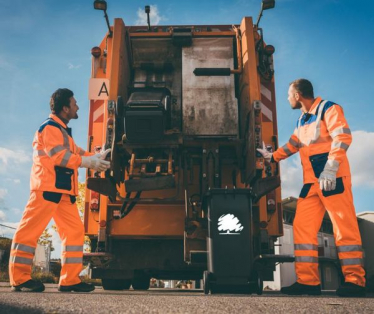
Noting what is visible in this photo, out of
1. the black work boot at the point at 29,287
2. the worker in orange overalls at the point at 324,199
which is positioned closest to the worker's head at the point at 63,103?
the black work boot at the point at 29,287

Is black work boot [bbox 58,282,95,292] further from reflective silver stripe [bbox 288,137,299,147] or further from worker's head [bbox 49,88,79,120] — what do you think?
reflective silver stripe [bbox 288,137,299,147]

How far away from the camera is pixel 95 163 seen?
3.93 m

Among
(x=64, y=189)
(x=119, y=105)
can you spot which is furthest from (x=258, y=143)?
(x=64, y=189)

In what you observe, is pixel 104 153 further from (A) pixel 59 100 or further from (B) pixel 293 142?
(B) pixel 293 142

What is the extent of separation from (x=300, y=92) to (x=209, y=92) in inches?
42.7

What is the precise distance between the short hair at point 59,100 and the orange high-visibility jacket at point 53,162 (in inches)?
9.5

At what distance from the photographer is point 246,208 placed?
350 cm

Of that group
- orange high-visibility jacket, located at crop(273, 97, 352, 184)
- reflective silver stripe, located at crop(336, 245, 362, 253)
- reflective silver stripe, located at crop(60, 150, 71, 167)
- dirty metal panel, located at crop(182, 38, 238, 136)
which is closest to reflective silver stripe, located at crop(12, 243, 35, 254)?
reflective silver stripe, located at crop(60, 150, 71, 167)

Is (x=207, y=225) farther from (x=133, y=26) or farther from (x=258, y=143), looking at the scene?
(x=133, y=26)

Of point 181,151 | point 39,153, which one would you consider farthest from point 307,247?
point 39,153

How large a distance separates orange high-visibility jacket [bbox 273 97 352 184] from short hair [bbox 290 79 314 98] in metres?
0.11

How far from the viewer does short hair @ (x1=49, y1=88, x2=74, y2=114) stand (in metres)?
4.13

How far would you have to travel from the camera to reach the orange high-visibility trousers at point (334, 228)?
10.8 ft

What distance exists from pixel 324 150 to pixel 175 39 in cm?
214
